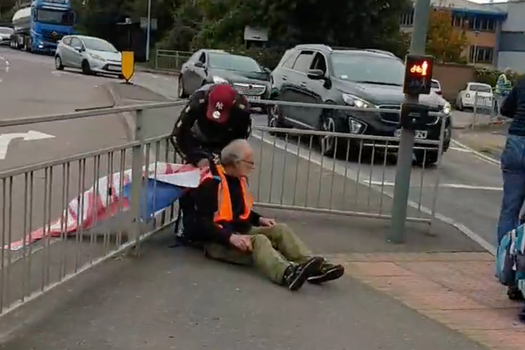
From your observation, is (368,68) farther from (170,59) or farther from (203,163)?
(170,59)

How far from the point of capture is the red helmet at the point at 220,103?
23.1ft

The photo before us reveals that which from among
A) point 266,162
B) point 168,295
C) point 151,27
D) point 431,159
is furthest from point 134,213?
point 151,27

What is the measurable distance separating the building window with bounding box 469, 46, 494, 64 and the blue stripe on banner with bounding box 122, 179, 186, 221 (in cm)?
7891

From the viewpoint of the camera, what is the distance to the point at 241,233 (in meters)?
6.51

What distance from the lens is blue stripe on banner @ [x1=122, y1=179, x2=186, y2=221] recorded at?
656cm

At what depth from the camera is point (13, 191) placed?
459cm

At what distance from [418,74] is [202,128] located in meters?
1.95

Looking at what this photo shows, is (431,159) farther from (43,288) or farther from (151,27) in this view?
(151,27)

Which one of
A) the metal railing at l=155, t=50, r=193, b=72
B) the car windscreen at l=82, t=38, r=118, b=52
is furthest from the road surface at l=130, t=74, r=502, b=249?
the metal railing at l=155, t=50, r=193, b=72

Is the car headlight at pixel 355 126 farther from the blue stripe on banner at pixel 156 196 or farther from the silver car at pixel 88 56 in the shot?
the silver car at pixel 88 56

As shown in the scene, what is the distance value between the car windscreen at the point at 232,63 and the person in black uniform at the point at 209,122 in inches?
642

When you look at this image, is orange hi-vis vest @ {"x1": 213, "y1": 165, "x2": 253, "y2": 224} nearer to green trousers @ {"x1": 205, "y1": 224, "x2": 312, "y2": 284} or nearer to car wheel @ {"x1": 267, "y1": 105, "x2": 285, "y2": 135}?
green trousers @ {"x1": 205, "y1": 224, "x2": 312, "y2": 284}

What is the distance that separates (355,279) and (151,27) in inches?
2295

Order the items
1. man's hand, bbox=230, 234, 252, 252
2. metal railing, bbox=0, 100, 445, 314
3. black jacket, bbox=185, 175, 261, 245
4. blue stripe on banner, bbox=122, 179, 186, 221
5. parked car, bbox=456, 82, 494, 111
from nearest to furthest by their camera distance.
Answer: metal railing, bbox=0, 100, 445, 314 < man's hand, bbox=230, 234, 252, 252 < black jacket, bbox=185, 175, 261, 245 < blue stripe on banner, bbox=122, 179, 186, 221 < parked car, bbox=456, 82, 494, 111
